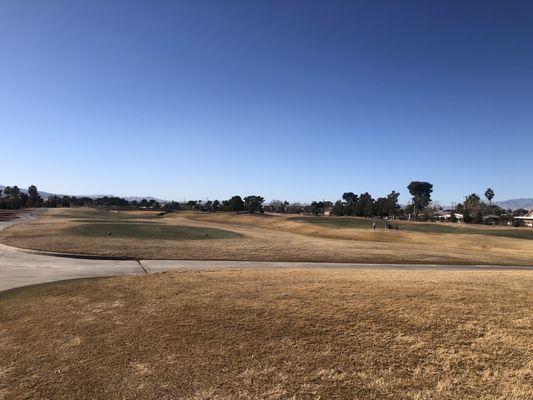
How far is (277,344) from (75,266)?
13.5m

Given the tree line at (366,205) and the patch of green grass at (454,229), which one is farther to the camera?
the tree line at (366,205)

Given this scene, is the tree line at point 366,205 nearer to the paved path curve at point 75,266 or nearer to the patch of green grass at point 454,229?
the patch of green grass at point 454,229

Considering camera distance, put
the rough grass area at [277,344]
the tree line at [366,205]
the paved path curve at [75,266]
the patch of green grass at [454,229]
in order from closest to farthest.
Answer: the rough grass area at [277,344] < the paved path curve at [75,266] < the patch of green grass at [454,229] < the tree line at [366,205]

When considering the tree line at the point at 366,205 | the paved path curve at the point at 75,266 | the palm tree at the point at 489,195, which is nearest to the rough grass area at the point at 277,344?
the paved path curve at the point at 75,266

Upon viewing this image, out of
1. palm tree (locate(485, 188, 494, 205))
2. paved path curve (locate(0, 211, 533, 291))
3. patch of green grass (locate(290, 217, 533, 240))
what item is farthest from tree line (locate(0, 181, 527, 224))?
paved path curve (locate(0, 211, 533, 291))

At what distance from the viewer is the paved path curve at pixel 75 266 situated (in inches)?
595

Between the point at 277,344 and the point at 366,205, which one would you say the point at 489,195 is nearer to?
the point at 366,205

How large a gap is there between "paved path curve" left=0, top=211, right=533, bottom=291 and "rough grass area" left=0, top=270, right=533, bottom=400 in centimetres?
412

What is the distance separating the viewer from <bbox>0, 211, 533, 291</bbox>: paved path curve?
49.6 ft

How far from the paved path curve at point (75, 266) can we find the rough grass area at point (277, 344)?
162 inches

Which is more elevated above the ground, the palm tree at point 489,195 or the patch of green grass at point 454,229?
the palm tree at point 489,195

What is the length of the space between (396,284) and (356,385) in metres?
6.01

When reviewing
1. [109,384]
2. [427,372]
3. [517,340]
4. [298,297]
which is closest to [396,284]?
[298,297]

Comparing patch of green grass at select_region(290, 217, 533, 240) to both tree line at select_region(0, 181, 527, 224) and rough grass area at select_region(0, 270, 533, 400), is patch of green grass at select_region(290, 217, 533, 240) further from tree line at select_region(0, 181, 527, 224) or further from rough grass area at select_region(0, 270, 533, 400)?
rough grass area at select_region(0, 270, 533, 400)
